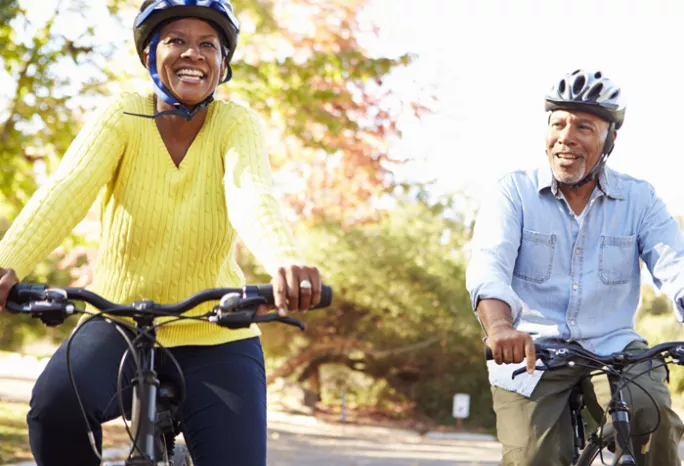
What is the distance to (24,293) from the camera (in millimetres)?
2736

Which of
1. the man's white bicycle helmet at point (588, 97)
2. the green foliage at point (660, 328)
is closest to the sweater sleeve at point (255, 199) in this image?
the man's white bicycle helmet at point (588, 97)

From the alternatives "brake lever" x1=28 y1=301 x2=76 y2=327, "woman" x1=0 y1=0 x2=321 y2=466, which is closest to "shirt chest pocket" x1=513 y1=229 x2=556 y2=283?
"woman" x1=0 y1=0 x2=321 y2=466

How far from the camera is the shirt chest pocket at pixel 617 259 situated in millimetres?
3998

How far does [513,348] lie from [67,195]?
1469 mm

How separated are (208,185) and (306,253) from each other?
482 inches

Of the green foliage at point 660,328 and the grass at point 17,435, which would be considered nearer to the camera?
the grass at point 17,435

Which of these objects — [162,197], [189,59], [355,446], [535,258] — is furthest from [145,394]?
[355,446]

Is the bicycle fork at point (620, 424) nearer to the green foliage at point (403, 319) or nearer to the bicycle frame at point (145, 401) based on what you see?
the bicycle frame at point (145, 401)

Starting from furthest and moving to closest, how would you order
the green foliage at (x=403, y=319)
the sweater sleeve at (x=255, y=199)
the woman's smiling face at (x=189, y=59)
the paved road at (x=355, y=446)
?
the green foliage at (x=403, y=319)
the paved road at (x=355, y=446)
the woman's smiling face at (x=189, y=59)
the sweater sleeve at (x=255, y=199)

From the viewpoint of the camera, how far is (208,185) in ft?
11.0

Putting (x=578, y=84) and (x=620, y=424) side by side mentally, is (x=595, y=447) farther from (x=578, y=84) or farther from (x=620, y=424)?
(x=578, y=84)

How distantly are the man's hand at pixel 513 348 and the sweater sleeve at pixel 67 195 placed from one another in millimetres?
1357

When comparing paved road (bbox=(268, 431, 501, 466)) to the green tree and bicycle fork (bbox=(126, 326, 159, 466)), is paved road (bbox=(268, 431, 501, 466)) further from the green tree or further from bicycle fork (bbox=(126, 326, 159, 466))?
bicycle fork (bbox=(126, 326, 159, 466))

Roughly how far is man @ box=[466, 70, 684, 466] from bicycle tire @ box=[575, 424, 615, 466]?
0.27 ft
